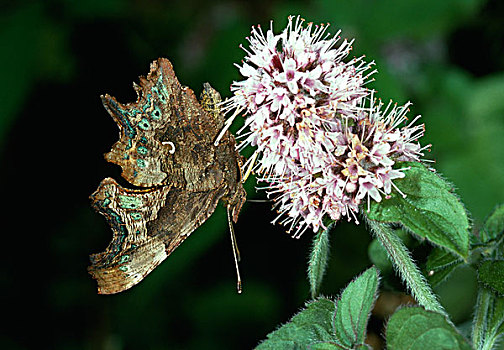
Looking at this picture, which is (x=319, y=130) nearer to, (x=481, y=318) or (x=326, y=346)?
(x=326, y=346)

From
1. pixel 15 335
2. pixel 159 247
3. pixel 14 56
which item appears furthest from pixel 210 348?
pixel 14 56

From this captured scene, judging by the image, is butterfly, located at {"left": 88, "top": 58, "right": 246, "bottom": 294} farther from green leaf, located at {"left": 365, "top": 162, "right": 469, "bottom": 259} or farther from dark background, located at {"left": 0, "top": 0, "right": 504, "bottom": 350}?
dark background, located at {"left": 0, "top": 0, "right": 504, "bottom": 350}

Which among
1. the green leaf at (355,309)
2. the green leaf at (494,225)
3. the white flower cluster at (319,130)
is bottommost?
the green leaf at (355,309)

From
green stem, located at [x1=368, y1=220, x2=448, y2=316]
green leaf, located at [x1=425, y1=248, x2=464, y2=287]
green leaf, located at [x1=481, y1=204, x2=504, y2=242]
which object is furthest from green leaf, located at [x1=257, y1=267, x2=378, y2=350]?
green leaf, located at [x1=481, y1=204, x2=504, y2=242]

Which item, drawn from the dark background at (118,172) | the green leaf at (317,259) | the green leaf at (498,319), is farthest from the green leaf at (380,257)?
the dark background at (118,172)

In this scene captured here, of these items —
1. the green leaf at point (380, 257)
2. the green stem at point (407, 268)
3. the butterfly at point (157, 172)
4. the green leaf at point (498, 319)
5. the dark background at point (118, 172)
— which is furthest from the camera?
the dark background at point (118, 172)

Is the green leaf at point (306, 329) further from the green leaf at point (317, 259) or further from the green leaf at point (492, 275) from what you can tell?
the green leaf at point (492, 275)

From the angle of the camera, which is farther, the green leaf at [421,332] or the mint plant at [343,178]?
the mint plant at [343,178]
